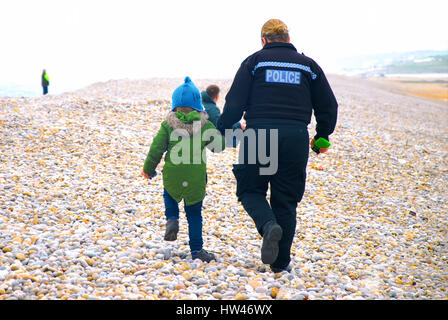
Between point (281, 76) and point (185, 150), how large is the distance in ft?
3.88

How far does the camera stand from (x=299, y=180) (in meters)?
3.65

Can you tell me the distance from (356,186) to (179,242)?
516cm

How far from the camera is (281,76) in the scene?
139 inches

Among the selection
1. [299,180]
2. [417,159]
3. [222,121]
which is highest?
[222,121]

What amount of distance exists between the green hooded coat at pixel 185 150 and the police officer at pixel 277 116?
23 cm

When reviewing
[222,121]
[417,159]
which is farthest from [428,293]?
[417,159]

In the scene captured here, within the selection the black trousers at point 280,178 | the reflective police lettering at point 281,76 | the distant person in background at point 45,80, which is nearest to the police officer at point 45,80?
the distant person in background at point 45,80

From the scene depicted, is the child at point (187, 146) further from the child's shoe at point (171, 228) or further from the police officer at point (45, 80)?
the police officer at point (45, 80)

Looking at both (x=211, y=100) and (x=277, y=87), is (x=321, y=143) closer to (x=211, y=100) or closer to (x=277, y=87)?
(x=277, y=87)

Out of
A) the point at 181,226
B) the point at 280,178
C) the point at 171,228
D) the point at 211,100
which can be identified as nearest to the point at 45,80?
the point at 211,100

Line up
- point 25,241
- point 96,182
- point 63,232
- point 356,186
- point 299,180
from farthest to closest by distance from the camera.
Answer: point 356,186, point 96,182, point 63,232, point 25,241, point 299,180

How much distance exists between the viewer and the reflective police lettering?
353 cm

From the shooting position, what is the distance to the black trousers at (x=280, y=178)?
3516 mm
